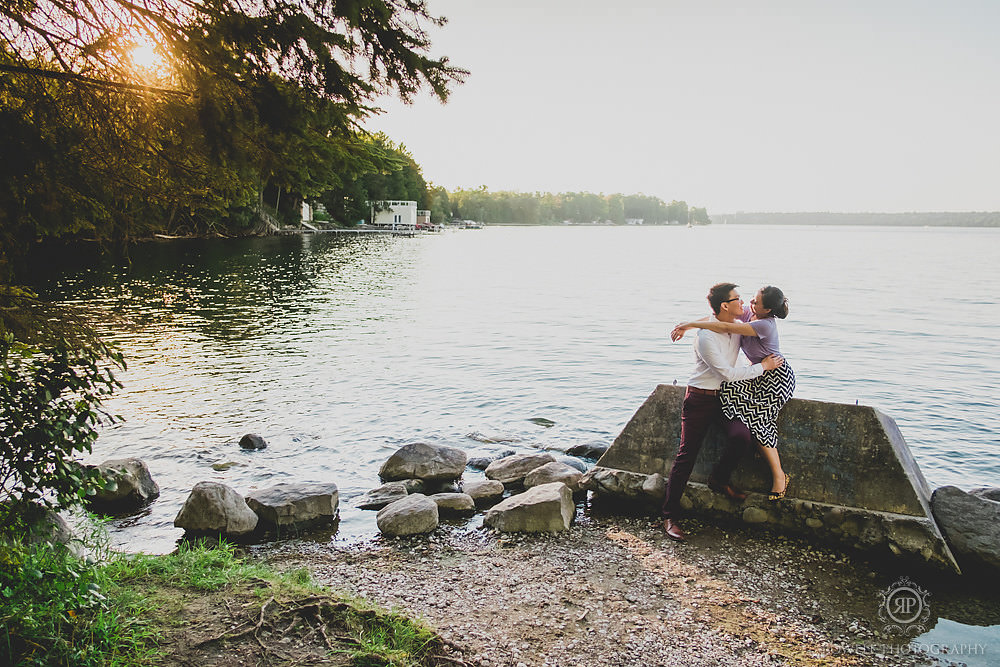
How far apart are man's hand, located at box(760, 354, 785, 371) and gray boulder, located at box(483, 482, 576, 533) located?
2962mm

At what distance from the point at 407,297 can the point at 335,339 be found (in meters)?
15.9

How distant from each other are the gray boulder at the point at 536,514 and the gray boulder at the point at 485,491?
1.00 meters

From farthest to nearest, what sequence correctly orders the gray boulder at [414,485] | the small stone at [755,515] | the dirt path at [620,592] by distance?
the gray boulder at [414,485]
the small stone at [755,515]
the dirt path at [620,592]

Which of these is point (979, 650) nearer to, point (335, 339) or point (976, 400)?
point (976, 400)

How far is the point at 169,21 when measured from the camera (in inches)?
176

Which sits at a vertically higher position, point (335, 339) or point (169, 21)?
point (169, 21)

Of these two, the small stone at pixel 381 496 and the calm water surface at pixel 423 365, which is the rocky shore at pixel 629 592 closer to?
the small stone at pixel 381 496

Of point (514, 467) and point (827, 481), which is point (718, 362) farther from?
point (514, 467)

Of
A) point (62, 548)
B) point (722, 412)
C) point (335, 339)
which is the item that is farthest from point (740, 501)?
point (335, 339)

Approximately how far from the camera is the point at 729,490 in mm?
8078

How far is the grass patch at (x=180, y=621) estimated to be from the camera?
14.0 ft

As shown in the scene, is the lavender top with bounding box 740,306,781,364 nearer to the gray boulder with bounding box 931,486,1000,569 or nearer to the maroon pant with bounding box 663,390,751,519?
the maroon pant with bounding box 663,390,751,519

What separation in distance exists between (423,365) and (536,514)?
41.4ft

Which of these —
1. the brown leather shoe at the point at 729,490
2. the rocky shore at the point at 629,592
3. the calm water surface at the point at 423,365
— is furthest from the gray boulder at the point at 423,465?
the brown leather shoe at the point at 729,490
